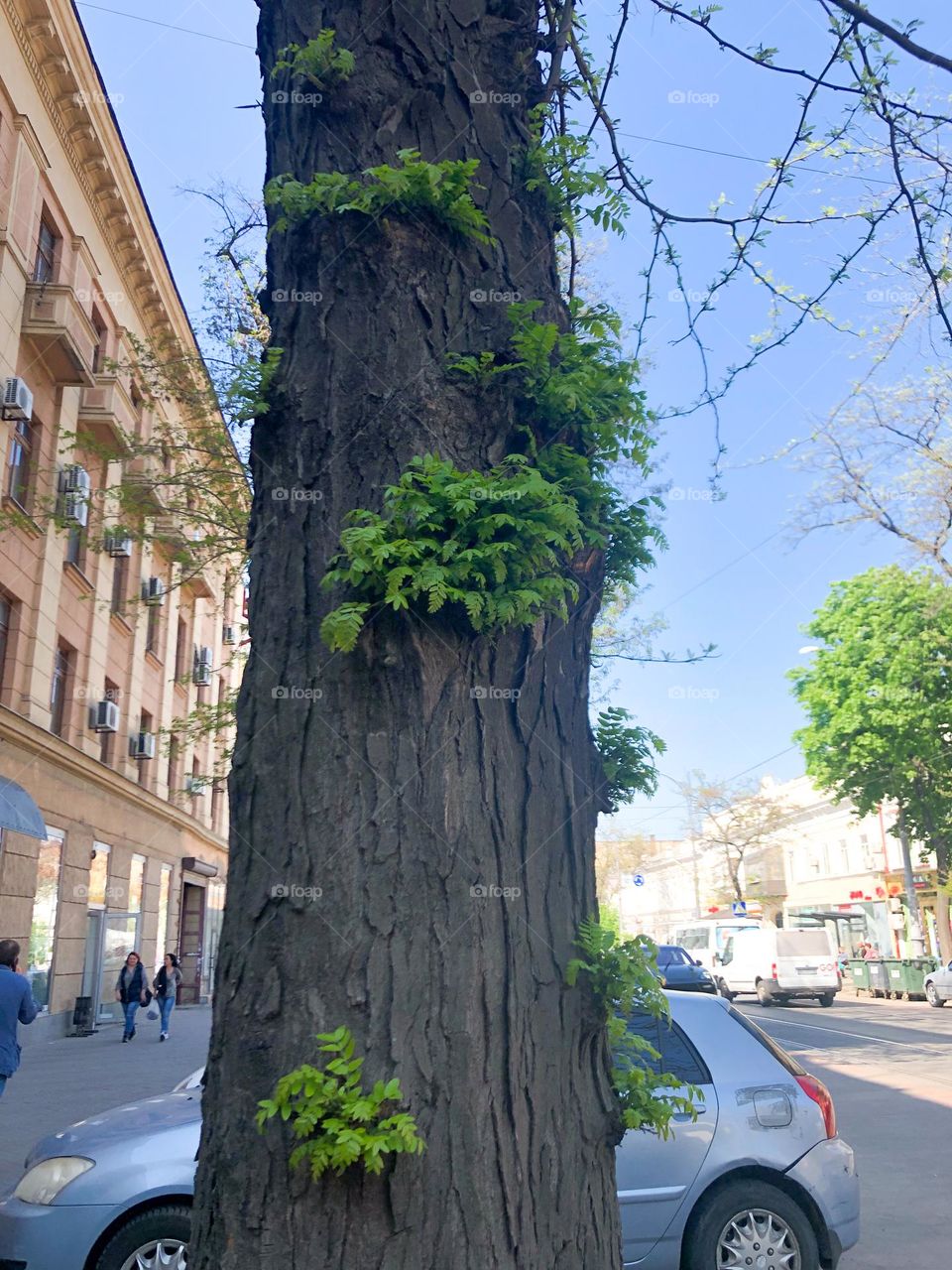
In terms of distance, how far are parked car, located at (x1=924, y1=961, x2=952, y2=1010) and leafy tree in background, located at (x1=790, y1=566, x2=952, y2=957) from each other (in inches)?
244

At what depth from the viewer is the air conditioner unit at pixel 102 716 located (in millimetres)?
21562

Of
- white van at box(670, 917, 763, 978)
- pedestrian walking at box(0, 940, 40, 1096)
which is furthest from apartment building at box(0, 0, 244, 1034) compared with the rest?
white van at box(670, 917, 763, 978)

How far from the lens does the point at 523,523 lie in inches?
89.1

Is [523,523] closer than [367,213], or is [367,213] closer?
[523,523]

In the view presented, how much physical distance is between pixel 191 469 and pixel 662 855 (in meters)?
91.1

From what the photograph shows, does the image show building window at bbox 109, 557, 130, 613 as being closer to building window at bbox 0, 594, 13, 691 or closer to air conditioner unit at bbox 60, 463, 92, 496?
air conditioner unit at bbox 60, 463, 92, 496

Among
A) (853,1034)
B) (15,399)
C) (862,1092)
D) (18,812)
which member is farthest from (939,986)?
(15,399)

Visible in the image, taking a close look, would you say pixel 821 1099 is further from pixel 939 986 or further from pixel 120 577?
pixel 939 986

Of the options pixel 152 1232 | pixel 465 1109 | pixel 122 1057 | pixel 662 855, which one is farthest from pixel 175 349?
pixel 662 855

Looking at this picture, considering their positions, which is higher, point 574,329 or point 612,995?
point 574,329

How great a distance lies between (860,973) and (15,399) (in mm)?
30814

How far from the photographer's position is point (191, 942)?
1276 inches

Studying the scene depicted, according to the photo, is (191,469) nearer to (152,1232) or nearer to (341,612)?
(152,1232)

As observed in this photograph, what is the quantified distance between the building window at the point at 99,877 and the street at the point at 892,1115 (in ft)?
45.7
